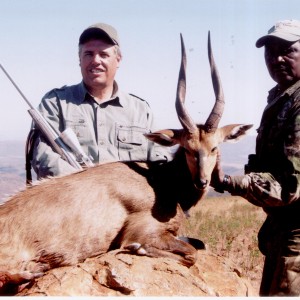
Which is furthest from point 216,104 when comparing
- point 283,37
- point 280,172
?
point 280,172

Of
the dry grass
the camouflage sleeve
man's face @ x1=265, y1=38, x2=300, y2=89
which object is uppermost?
man's face @ x1=265, y1=38, x2=300, y2=89

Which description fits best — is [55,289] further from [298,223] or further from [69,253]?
[298,223]

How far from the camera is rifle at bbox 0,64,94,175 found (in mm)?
6512

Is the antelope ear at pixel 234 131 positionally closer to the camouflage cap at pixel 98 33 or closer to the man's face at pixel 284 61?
the man's face at pixel 284 61

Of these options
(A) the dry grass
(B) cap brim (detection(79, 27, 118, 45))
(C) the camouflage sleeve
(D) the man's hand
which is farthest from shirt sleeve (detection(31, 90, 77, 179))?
(A) the dry grass

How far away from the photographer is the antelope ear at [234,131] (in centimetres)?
650

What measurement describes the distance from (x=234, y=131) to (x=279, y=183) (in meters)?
Answer: 1.61

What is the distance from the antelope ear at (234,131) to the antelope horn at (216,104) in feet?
1.17

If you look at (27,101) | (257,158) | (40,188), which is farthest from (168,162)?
(27,101)

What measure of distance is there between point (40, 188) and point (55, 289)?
4.99ft

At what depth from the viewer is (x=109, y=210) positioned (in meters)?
5.46

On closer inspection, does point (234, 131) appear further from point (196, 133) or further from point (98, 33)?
point (98, 33)

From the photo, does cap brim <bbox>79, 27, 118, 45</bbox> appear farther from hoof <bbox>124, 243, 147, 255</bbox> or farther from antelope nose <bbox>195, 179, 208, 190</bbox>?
hoof <bbox>124, 243, 147, 255</bbox>

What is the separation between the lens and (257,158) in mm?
5754
